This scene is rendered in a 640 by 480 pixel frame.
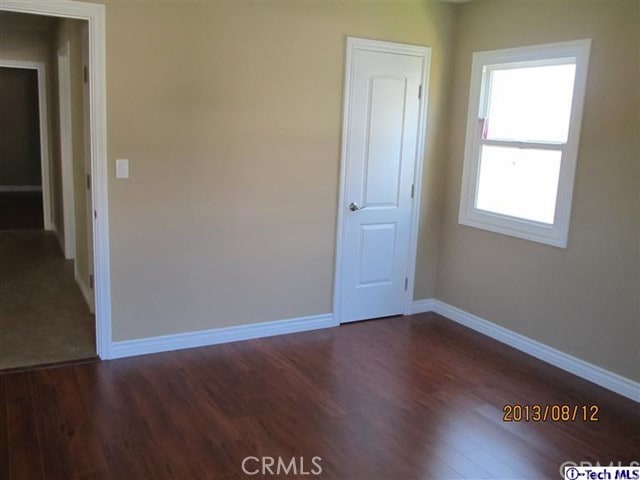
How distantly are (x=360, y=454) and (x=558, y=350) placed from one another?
1881mm

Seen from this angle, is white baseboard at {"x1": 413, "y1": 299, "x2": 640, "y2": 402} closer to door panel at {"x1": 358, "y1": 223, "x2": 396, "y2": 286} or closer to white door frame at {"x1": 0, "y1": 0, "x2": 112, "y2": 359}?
door panel at {"x1": 358, "y1": 223, "x2": 396, "y2": 286}

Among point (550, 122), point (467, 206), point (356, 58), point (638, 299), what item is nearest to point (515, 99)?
point (550, 122)

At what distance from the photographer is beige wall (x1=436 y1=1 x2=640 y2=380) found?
3328mm

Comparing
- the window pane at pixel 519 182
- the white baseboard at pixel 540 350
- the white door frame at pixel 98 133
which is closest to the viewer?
the white door frame at pixel 98 133

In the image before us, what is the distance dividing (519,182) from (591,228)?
2.29ft

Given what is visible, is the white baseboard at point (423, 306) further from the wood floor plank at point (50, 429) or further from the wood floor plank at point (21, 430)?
the wood floor plank at point (21, 430)

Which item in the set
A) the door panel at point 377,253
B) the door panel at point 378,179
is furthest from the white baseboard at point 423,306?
the door panel at point 377,253

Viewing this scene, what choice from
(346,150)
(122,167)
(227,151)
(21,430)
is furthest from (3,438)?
(346,150)

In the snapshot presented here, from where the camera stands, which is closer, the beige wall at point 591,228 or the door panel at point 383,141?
the beige wall at point 591,228

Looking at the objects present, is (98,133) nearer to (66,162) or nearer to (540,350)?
(66,162)

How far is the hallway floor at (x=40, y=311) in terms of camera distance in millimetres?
3658

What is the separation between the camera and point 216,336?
3.96 metres

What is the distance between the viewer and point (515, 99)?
13.4 ft

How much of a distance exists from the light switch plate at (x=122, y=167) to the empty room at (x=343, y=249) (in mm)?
23
